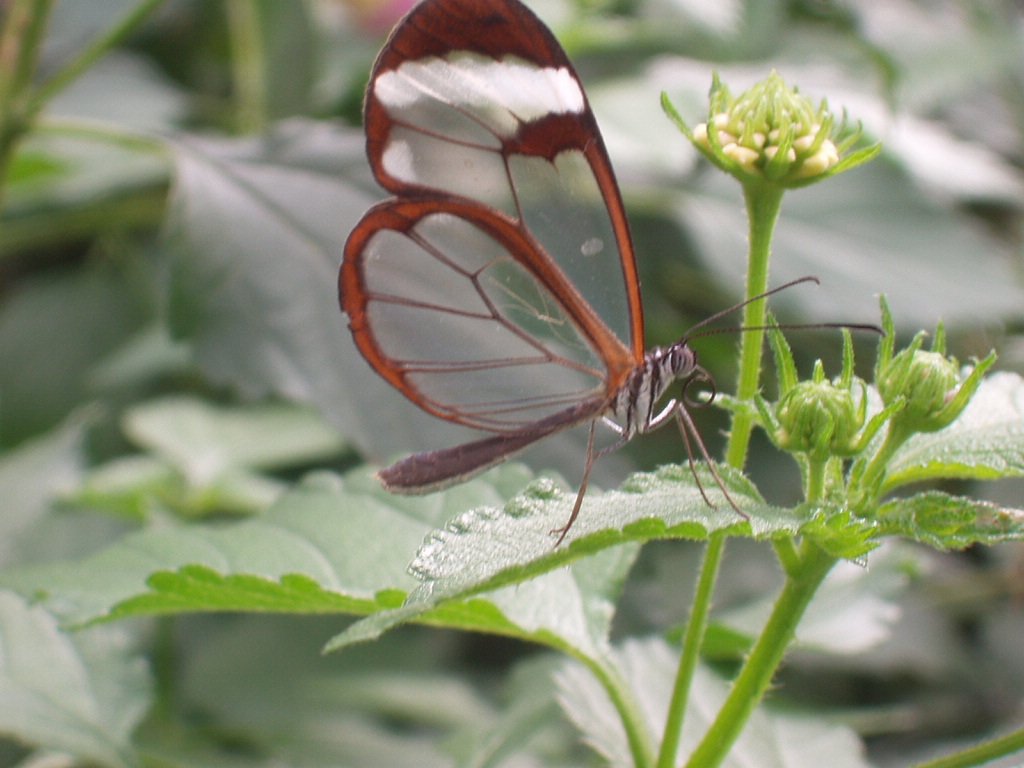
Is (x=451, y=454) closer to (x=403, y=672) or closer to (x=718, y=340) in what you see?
(x=403, y=672)

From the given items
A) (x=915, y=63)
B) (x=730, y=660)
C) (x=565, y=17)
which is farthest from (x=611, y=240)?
(x=915, y=63)

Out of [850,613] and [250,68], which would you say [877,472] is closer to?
[850,613]

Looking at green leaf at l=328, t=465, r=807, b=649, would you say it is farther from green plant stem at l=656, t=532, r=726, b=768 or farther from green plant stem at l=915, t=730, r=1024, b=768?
green plant stem at l=915, t=730, r=1024, b=768

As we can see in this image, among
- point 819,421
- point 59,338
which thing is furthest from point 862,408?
point 59,338

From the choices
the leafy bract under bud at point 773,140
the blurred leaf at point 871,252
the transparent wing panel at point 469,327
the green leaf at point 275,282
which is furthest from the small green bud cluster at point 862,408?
the blurred leaf at point 871,252

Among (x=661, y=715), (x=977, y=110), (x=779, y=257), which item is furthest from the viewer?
(x=977, y=110)

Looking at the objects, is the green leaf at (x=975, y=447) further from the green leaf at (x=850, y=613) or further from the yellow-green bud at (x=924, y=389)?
the green leaf at (x=850, y=613)
